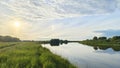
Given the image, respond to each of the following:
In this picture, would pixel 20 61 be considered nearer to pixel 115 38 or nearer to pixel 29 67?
pixel 29 67

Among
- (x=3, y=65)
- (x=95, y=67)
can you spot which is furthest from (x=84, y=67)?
→ (x=3, y=65)

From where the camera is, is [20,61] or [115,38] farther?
[115,38]

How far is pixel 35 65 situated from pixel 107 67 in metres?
14.6

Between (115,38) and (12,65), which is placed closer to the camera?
(12,65)

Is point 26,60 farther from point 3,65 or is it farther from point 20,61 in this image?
point 3,65

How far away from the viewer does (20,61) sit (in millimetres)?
24984

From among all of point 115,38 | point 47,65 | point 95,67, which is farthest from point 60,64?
point 115,38

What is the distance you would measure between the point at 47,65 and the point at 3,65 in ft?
17.7

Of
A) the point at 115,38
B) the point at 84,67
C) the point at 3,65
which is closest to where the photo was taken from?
the point at 3,65

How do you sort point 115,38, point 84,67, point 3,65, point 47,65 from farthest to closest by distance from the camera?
1. point 115,38
2. point 84,67
3. point 3,65
4. point 47,65

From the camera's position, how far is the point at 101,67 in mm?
33156

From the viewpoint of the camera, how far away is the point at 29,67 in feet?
76.6

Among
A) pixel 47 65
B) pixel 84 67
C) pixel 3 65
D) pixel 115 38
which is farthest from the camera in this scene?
pixel 115 38

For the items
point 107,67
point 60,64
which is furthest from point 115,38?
point 60,64
